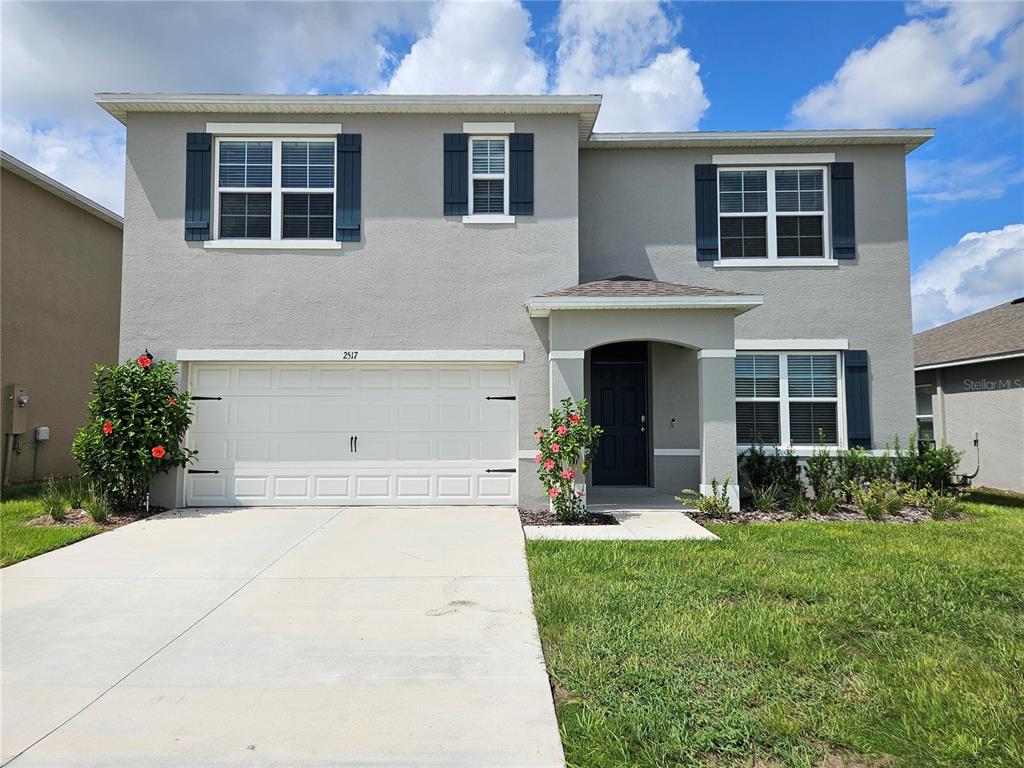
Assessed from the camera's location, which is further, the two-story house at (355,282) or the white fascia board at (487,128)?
the white fascia board at (487,128)

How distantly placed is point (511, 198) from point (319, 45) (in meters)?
3.89

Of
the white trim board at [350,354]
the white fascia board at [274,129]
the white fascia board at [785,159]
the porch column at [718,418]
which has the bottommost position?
the porch column at [718,418]

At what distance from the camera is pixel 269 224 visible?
10.2 m

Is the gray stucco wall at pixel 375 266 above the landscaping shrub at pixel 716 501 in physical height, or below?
above

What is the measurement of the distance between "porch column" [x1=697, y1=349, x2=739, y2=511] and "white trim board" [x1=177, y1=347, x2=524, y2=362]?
2.88 m

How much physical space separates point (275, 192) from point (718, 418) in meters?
7.91

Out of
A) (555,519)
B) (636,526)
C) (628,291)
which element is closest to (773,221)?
(628,291)

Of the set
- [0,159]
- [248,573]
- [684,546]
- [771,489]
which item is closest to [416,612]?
[248,573]

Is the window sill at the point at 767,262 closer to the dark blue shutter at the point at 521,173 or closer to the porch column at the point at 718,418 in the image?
the porch column at the point at 718,418

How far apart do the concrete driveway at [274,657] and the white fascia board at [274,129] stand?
21.5ft

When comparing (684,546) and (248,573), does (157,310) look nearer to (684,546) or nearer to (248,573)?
(248,573)

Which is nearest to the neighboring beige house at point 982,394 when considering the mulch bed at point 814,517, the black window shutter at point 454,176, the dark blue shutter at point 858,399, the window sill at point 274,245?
the dark blue shutter at point 858,399

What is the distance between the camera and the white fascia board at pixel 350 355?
32.7 feet

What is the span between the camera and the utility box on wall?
11.5 meters
